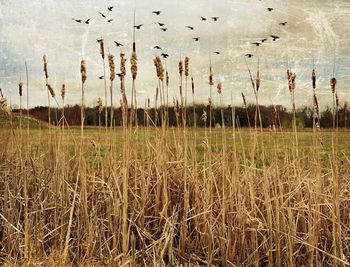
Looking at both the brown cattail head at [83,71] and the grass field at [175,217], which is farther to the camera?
the grass field at [175,217]

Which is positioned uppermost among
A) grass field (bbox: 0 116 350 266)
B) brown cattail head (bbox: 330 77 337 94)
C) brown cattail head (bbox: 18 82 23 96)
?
brown cattail head (bbox: 18 82 23 96)

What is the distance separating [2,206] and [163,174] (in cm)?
129

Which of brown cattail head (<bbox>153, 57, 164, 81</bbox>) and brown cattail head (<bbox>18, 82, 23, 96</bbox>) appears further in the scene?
brown cattail head (<bbox>18, 82, 23, 96</bbox>)

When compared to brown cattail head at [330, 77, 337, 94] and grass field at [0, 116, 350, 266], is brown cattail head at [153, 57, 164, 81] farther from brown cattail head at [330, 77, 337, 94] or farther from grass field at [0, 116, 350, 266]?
brown cattail head at [330, 77, 337, 94]

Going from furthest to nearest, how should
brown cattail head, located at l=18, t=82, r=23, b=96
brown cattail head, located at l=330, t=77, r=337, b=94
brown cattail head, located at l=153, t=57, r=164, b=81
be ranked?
brown cattail head, located at l=18, t=82, r=23, b=96, brown cattail head, located at l=330, t=77, r=337, b=94, brown cattail head, located at l=153, t=57, r=164, b=81

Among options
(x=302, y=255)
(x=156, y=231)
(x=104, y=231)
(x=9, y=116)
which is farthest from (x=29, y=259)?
(x=302, y=255)

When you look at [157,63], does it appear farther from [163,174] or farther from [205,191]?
[205,191]

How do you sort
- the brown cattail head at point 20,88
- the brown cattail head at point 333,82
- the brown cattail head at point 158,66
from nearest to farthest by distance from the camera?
the brown cattail head at point 158,66 → the brown cattail head at point 333,82 → the brown cattail head at point 20,88

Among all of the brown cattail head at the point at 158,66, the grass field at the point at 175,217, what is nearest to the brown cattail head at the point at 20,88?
the grass field at the point at 175,217

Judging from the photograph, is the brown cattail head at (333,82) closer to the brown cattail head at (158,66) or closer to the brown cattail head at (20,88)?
the brown cattail head at (158,66)

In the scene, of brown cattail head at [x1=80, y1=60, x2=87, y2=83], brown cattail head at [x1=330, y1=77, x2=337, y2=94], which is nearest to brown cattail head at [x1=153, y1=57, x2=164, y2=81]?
brown cattail head at [x1=80, y1=60, x2=87, y2=83]

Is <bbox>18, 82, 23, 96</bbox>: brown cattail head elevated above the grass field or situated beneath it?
elevated above

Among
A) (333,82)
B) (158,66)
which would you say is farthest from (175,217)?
(333,82)

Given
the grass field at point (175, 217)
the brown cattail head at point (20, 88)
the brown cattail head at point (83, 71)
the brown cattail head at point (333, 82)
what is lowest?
the grass field at point (175, 217)
